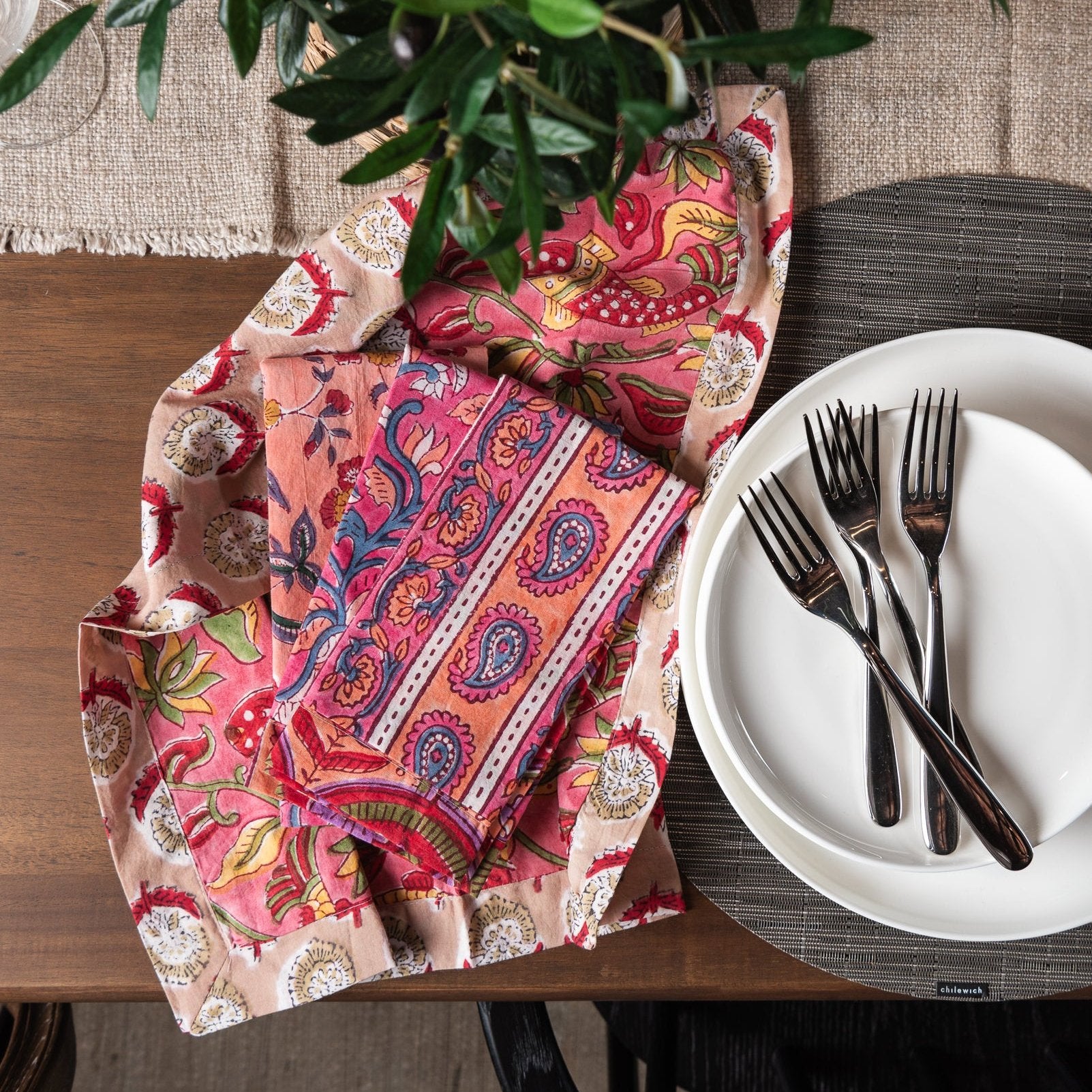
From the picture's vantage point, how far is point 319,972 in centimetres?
63

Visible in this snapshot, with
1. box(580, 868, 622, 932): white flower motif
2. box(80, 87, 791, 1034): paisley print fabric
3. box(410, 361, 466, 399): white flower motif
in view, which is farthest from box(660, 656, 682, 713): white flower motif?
box(410, 361, 466, 399): white flower motif

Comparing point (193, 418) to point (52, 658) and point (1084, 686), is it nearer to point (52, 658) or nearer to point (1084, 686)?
point (52, 658)

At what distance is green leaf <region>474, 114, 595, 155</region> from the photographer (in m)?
0.35

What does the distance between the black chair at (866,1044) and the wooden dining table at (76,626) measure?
0.30 meters

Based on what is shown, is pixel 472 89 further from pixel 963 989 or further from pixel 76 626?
pixel 963 989

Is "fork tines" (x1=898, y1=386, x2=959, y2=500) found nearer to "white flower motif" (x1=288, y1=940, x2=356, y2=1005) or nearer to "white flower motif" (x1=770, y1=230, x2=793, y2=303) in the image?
"white flower motif" (x1=770, y1=230, x2=793, y2=303)

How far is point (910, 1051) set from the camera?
912 millimetres

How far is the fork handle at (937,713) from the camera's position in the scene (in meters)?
0.55

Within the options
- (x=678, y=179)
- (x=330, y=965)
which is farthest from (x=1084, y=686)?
(x=330, y=965)

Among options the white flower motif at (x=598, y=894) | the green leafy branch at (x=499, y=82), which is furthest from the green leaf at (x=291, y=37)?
the white flower motif at (x=598, y=894)

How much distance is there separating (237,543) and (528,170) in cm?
39

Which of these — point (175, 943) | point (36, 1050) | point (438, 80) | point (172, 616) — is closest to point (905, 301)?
point (438, 80)

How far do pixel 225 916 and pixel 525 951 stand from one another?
193 millimetres

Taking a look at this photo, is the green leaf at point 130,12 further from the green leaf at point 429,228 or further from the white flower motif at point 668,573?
the white flower motif at point 668,573
